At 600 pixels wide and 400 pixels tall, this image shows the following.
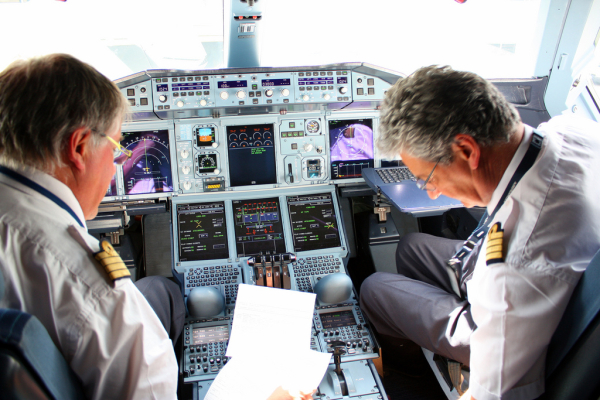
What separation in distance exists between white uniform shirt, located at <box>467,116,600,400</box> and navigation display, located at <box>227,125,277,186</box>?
71.3 inches

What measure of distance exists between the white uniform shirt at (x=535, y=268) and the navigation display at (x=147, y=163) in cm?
213

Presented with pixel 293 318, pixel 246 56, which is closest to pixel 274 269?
pixel 293 318

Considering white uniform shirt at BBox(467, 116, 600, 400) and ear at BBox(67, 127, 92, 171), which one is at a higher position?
ear at BBox(67, 127, 92, 171)

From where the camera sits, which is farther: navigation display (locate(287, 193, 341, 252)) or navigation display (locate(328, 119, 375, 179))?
navigation display (locate(328, 119, 375, 179))

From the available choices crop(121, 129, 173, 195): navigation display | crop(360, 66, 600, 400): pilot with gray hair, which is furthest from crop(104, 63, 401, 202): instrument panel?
crop(360, 66, 600, 400): pilot with gray hair

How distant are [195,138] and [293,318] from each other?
1.41 m

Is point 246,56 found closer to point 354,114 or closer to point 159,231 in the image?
point 354,114

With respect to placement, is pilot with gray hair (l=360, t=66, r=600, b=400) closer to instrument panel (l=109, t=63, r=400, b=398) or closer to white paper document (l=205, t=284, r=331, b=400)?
white paper document (l=205, t=284, r=331, b=400)

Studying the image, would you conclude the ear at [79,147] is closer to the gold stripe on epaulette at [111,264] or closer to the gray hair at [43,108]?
the gray hair at [43,108]

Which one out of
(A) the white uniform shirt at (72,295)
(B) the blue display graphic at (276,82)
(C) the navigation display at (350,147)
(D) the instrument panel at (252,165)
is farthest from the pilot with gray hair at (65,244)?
(C) the navigation display at (350,147)

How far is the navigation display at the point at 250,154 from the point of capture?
2.71 m

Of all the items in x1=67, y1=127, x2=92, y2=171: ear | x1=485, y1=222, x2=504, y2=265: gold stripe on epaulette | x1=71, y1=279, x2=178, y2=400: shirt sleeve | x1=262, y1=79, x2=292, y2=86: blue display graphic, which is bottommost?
x1=71, y1=279, x2=178, y2=400: shirt sleeve

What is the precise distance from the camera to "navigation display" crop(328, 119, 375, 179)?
2.80 m

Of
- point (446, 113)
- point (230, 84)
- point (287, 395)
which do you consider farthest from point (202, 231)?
point (446, 113)
